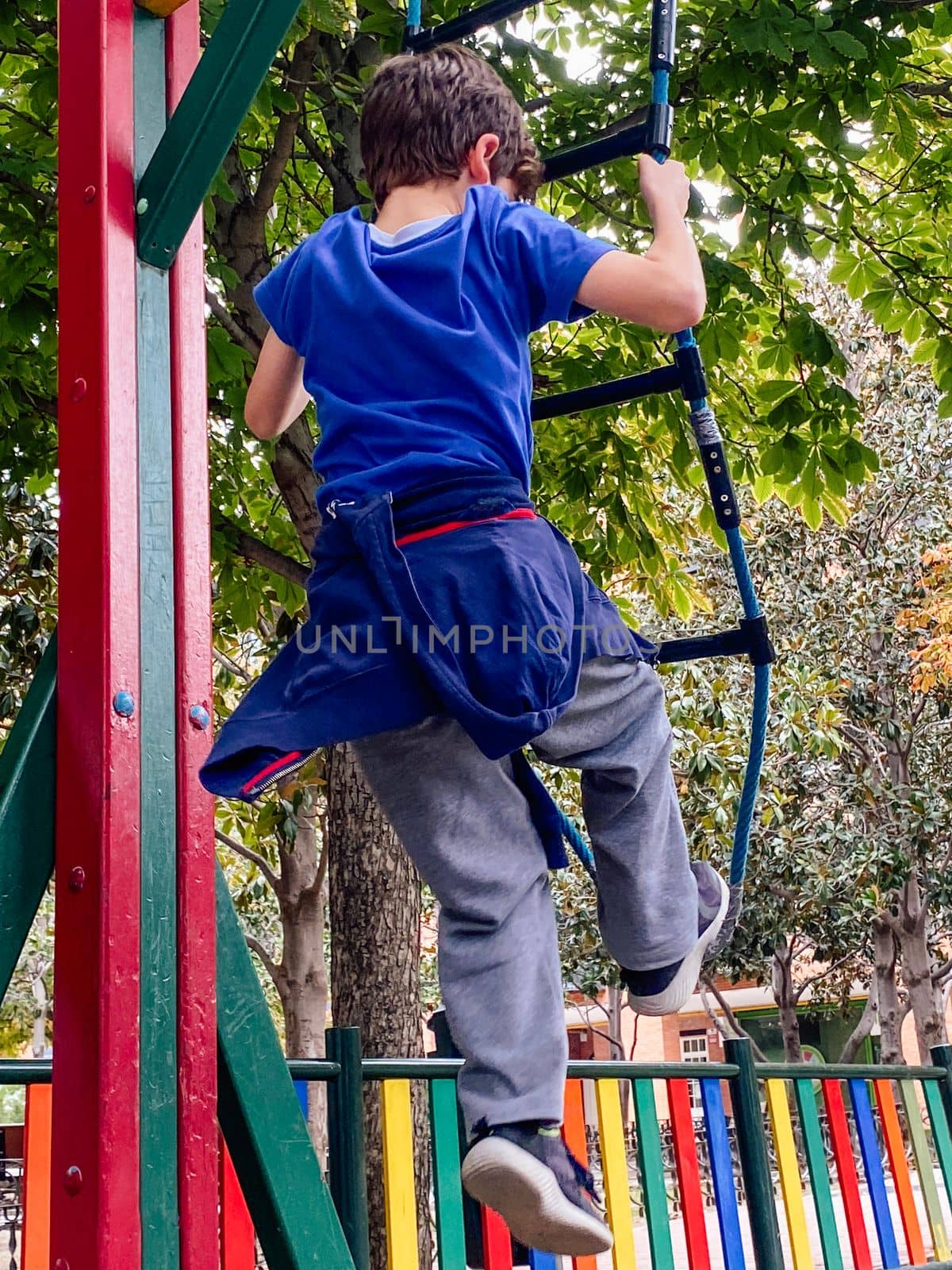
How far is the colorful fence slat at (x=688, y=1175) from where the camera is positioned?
3.96m

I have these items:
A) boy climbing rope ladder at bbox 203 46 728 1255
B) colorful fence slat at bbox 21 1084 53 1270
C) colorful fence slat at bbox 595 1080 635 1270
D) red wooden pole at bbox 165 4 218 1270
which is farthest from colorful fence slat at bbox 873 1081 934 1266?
red wooden pole at bbox 165 4 218 1270

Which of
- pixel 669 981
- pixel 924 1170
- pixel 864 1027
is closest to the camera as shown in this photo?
pixel 669 981

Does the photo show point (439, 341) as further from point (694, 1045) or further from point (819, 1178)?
point (694, 1045)

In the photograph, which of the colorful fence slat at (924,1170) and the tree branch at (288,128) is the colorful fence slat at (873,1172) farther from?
the tree branch at (288,128)

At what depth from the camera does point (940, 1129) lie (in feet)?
17.7

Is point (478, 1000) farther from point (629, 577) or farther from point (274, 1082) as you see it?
point (629, 577)

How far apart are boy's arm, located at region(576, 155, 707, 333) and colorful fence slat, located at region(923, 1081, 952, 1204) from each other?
15.0 feet

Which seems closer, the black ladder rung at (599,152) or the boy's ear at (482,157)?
the boy's ear at (482,157)

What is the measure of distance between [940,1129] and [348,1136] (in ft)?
10.8

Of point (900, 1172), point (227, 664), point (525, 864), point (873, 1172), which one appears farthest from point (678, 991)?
point (227, 664)

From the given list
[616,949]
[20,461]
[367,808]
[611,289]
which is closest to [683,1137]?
[367,808]

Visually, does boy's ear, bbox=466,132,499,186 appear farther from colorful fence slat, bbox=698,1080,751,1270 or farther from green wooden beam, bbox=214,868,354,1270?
colorful fence slat, bbox=698,1080,751,1270

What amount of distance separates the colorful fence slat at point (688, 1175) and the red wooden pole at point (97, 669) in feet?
9.11

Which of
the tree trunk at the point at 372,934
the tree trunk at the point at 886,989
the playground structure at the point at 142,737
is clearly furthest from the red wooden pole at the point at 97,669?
the tree trunk at the point at 886,989
